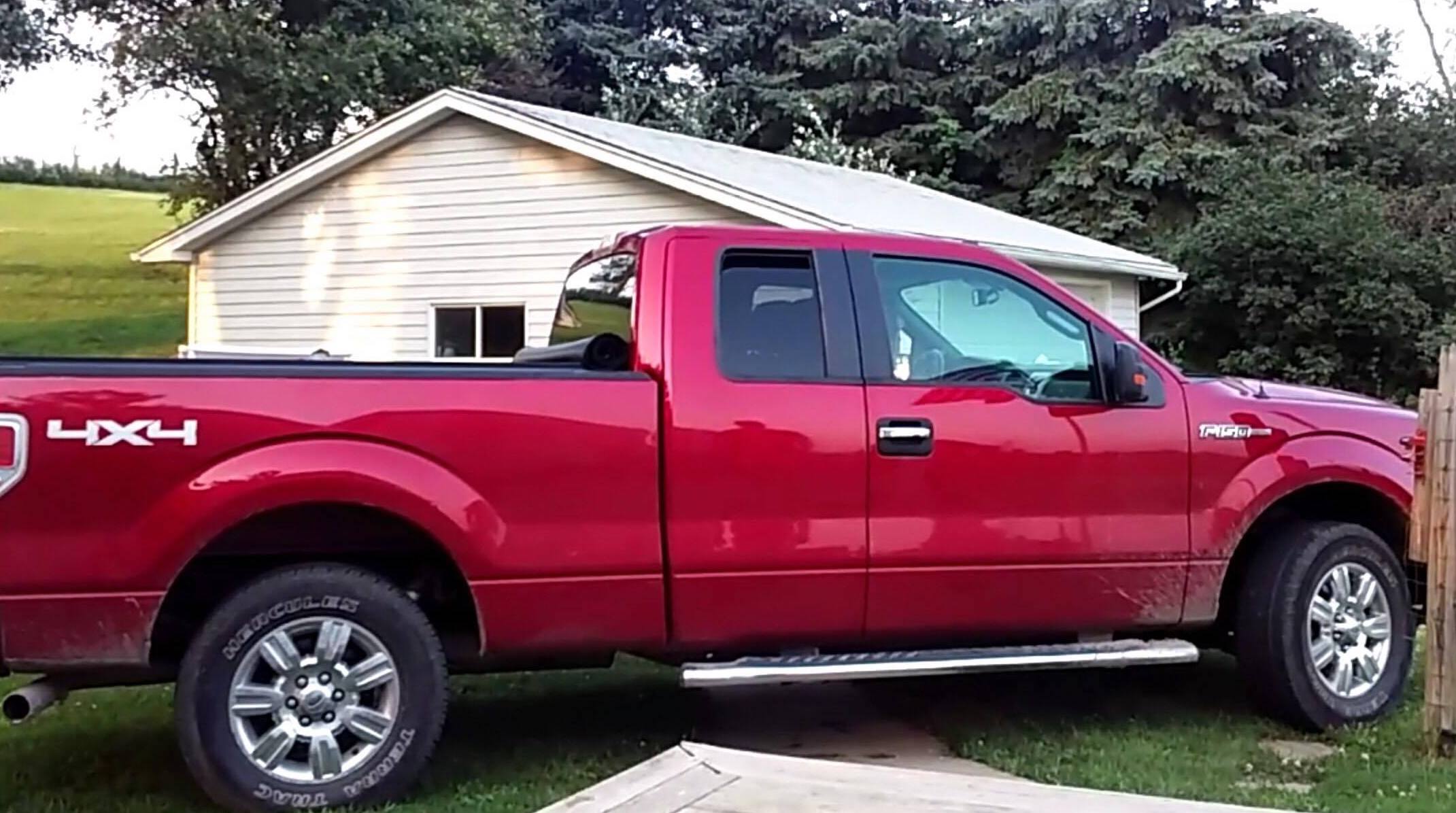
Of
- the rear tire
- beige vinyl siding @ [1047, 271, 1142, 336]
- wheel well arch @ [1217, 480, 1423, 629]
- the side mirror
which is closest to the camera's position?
the side mirror

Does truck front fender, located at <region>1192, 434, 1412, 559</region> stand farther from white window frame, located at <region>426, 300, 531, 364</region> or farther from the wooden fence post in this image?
white window frame, located at <region>426, 300, 531, 364</region>

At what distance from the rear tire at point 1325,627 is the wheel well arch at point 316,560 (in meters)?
3.11

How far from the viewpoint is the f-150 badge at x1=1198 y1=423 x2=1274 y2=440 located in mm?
5637

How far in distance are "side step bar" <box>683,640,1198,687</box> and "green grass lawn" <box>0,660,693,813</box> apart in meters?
0.70

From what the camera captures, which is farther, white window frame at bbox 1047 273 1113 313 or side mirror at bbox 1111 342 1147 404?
white window frame at bbox 1047 273 1113 313

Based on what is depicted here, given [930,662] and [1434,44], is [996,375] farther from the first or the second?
[1434,44]

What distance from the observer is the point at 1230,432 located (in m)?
5.67

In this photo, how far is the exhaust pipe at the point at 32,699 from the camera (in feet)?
14.3

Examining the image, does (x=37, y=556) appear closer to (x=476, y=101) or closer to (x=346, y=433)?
(x=346, y=433)

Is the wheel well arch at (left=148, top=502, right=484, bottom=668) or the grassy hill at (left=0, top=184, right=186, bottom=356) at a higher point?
the grassy hill at (left=0, top=184, right=186, bottom=356)

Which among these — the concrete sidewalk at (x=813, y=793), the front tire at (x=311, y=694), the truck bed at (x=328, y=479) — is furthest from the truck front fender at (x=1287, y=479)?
the front tire at (x=311, y=694)

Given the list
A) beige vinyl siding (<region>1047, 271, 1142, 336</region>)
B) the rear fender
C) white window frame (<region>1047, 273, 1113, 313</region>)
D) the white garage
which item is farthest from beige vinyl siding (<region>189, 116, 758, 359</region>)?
the rear fender

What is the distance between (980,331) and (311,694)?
109 inches

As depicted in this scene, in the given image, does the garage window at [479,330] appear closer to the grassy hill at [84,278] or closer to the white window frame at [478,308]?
the white window frame at [478,308]
